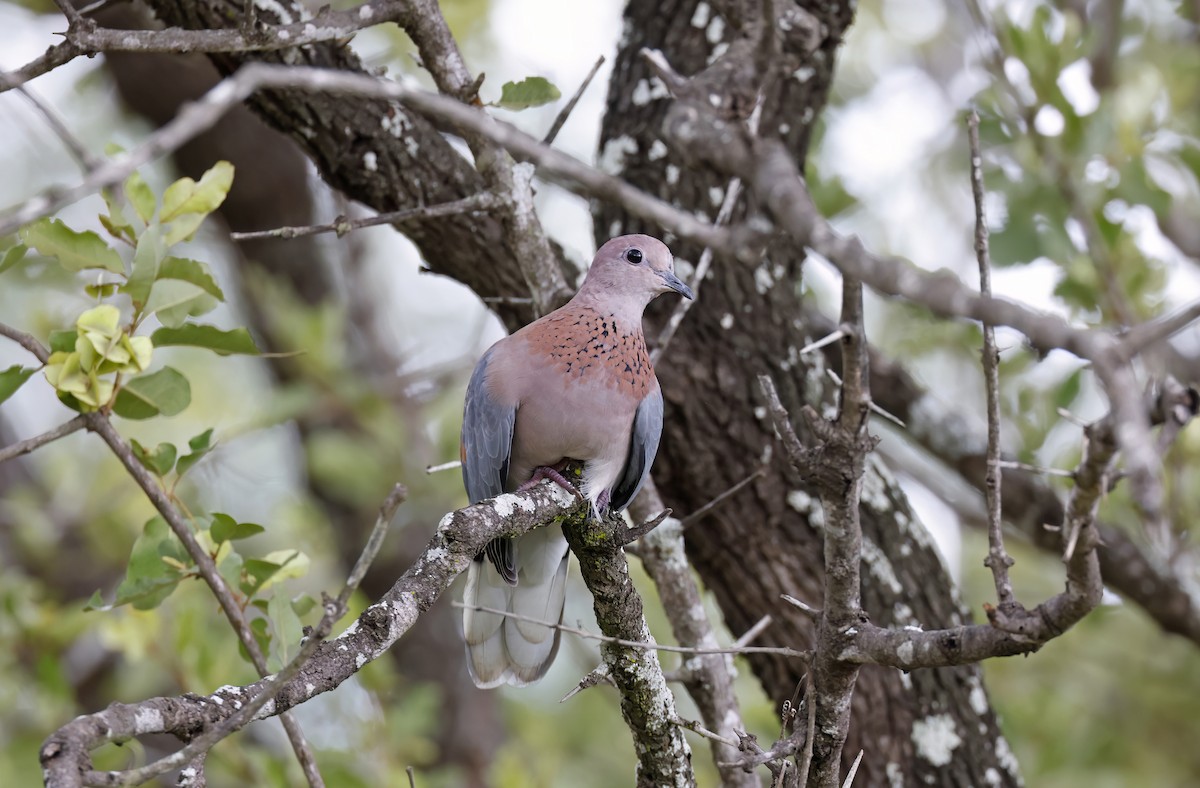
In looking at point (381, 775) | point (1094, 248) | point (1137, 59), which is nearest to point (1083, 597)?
point (1094, 248)

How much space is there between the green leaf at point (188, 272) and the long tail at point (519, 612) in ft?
2.96

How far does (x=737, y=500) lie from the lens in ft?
10.2

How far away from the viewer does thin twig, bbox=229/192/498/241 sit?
237 centimetres

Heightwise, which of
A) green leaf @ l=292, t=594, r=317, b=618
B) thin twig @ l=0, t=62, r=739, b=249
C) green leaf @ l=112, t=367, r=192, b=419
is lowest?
thin twig @ l=0, t=62, r=739, b=249

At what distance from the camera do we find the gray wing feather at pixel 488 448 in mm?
2451

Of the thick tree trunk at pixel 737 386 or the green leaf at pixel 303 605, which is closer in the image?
the green leaf at pixel 303 605

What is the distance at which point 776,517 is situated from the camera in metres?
3.08

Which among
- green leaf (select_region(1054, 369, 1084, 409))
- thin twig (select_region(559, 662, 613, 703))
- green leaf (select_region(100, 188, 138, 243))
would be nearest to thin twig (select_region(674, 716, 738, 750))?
thin twig (select_region(559, 662, 613, 703))

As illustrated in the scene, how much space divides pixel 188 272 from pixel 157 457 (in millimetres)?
395

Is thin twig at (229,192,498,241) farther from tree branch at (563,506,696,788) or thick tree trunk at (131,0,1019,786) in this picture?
tree branch at (563,506,696,788)

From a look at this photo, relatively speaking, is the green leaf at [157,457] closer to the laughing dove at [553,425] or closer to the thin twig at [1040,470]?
the laughing dove at [553,425]

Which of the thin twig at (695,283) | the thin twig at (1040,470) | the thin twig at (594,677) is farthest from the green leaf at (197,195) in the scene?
the thin twig at (1040,470)

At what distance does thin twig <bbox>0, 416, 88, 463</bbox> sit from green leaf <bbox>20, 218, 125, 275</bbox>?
32cm

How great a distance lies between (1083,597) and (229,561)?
1.69 metres
